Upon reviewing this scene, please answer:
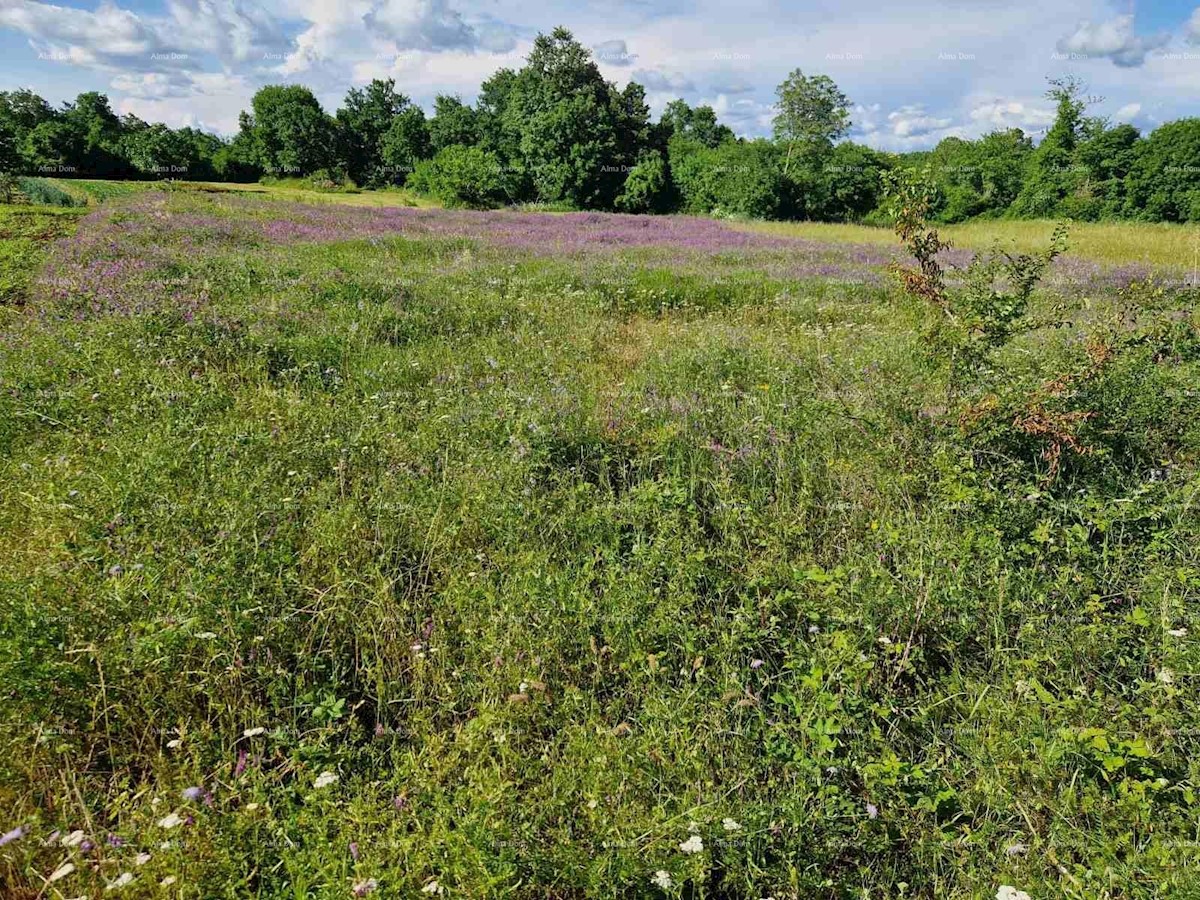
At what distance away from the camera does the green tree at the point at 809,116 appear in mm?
50719

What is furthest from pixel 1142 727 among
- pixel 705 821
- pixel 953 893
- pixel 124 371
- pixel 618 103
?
pixel 618 103

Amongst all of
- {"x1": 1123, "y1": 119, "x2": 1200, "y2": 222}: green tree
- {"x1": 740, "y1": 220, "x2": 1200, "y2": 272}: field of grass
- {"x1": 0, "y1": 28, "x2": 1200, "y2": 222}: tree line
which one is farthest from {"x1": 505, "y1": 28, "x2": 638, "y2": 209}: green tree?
{"x1": 1123, "y1": 119, "x2": 1200, "y2": 222}: green tree

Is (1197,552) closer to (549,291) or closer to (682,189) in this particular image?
(549,291)

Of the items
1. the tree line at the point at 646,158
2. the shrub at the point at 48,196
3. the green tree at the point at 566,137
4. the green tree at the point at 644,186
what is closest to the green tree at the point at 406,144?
the tree line at the point at 646,158

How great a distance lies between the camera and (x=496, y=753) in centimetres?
271

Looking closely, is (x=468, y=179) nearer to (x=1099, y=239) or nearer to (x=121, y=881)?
(x=1099, y=239)

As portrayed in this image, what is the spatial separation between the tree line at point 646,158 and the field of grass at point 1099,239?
867 cm

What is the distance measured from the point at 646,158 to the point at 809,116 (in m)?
13.8

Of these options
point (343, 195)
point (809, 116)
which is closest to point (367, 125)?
point (343, 195)

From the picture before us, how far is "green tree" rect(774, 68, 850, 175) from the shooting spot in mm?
50719

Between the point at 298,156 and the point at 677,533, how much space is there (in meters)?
80.2

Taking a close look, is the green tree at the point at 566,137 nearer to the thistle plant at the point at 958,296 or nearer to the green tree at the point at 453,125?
the green tree at the point at 453,125

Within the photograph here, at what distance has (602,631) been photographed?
3.21 m

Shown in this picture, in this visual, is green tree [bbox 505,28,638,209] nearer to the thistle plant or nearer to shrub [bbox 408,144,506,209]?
shrub [bbox 408,144,506,209]
